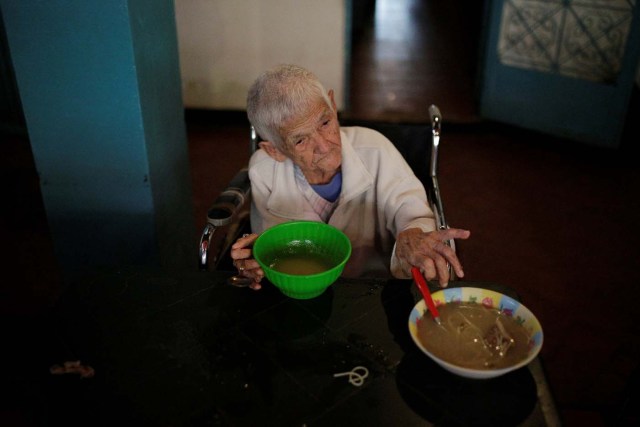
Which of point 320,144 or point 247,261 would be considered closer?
point 247,261

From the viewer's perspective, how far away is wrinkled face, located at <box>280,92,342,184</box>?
151cm

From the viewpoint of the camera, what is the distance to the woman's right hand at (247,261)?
4.44 feet

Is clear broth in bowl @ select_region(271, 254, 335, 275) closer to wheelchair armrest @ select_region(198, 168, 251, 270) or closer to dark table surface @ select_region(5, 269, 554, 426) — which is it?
dark table surface @ select_region(5, 269, 554, 426)

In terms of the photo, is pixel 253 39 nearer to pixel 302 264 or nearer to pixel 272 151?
pixel 272 151

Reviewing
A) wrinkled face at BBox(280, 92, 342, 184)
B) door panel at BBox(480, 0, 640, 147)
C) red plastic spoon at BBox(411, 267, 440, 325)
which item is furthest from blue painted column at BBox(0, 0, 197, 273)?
door panel at BBox(480, 0, 640, 147)

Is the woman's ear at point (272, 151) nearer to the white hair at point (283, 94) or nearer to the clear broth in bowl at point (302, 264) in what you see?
the white hair at point (283, 94)

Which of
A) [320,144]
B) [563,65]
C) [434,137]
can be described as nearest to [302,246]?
[320,144]

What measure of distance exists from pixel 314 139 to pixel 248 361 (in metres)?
0.61

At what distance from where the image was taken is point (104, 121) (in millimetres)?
1854

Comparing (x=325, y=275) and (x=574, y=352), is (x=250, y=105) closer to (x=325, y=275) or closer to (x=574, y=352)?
(x=325, y=275)

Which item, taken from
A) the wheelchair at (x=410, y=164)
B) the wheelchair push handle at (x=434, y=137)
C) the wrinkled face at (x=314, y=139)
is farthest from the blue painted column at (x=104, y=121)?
the wheelchair push handle at (x=434, y=137)

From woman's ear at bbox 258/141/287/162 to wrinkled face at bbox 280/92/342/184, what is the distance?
3cm

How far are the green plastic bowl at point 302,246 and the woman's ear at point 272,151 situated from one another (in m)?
0.31

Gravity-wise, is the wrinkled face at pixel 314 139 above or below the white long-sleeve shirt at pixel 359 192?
above
